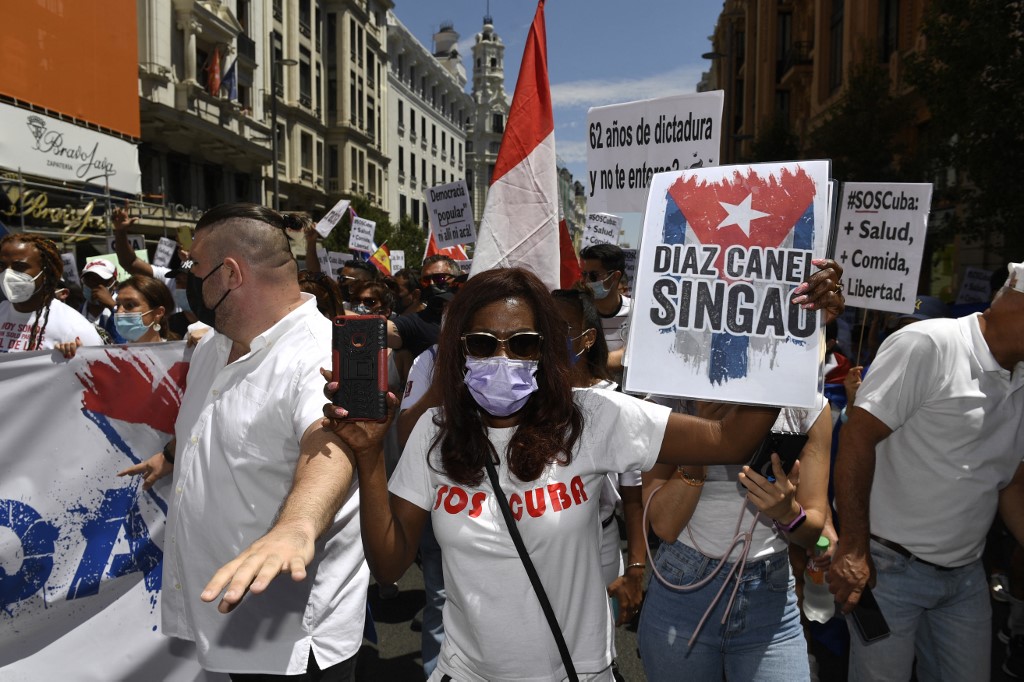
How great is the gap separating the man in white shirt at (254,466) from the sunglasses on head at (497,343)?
451mm

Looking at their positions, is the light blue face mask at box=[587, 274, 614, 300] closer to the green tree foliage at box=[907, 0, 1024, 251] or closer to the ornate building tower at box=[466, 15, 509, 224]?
the green tree foliage at box=[907, 0, 1024, 251]

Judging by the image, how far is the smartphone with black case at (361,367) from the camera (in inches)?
68.7

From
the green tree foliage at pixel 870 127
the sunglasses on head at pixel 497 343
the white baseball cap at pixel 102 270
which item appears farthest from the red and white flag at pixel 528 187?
the green tree foliage at pixel 870 127

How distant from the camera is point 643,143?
181 inches

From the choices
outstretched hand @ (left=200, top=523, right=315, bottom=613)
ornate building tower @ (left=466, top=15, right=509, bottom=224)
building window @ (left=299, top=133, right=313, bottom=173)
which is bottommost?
outstretched hand @ (left=200, top=523, right=315, bottom=613)

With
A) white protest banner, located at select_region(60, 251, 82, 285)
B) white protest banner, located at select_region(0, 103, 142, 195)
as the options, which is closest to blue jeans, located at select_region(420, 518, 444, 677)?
white protest banner, located at select_region(60, 251, 82, 285)

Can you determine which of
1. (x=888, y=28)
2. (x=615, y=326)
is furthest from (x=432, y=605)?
(x=888, y=28)

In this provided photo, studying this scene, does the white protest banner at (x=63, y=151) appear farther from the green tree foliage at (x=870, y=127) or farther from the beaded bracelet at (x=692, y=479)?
the green tree foliage at (x=870, y=127)

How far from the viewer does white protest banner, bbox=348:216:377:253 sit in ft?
42.8

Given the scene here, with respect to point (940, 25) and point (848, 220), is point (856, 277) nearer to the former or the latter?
point (848, 220)

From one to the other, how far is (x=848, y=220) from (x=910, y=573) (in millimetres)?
3683

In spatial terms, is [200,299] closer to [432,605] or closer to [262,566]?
[262,566]

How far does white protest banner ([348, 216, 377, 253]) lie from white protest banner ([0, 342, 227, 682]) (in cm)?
973

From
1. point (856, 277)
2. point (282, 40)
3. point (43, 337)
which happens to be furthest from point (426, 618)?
point (282, 40)
